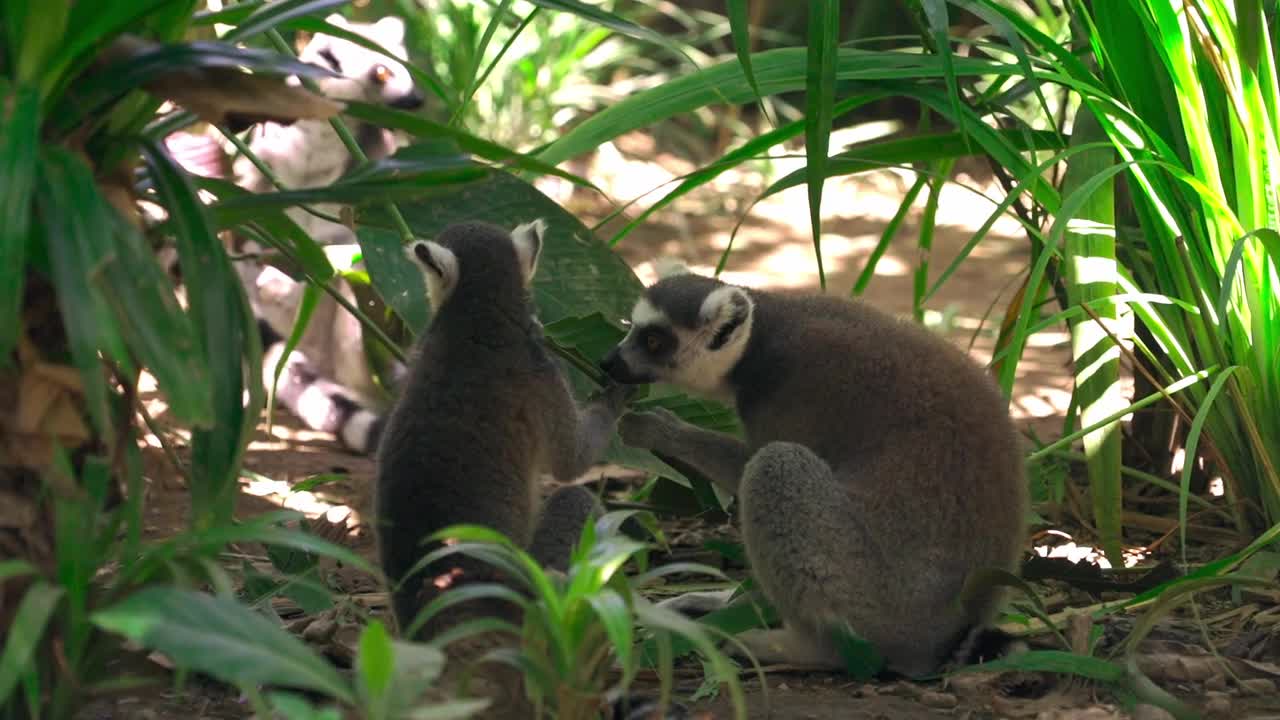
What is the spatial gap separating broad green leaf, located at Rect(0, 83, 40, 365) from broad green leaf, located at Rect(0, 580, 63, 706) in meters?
0.35

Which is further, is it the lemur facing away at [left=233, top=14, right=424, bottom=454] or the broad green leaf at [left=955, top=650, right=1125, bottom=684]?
the lemur facing away at [left=233, top=14, right=424, bottom=454]

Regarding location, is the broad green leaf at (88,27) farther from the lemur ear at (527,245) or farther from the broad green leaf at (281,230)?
the lemur ear at (527,245)

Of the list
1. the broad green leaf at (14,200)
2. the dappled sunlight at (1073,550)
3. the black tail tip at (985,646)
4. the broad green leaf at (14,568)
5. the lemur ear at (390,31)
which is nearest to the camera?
the broad green leaf at (14,200)

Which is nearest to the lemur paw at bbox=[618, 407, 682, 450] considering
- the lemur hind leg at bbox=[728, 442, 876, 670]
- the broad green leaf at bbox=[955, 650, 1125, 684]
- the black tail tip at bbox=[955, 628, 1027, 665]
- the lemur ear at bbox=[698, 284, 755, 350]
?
the lemur ear at bbox=[698, 284, 755, 350]

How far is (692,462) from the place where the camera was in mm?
3904

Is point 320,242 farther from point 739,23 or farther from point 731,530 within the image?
point 739,23

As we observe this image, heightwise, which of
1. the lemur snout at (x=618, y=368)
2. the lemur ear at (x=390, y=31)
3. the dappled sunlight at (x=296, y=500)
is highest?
the lemur ear at (x=390, y=31)

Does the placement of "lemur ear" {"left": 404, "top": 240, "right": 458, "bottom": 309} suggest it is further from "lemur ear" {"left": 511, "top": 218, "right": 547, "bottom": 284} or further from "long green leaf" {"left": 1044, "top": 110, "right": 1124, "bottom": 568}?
"long green leaf" {"left": 1044, "top": 110, "right": 1124, "bottom": 568}

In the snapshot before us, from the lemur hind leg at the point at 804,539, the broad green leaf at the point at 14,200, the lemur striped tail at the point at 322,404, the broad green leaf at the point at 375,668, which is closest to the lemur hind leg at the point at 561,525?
the lemur hind leg at the point at 804,539

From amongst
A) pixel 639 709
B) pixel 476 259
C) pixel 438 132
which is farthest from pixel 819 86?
pixel 639 709

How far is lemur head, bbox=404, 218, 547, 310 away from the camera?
334cm

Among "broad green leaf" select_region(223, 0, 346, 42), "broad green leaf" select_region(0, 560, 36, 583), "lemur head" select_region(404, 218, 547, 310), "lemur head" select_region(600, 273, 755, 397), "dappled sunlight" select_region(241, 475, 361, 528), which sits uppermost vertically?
"broad green leaf" select_region(223, 0, 346, 42)

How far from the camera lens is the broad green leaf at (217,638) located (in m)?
1.99

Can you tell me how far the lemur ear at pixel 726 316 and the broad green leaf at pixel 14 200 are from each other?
1899 mm
